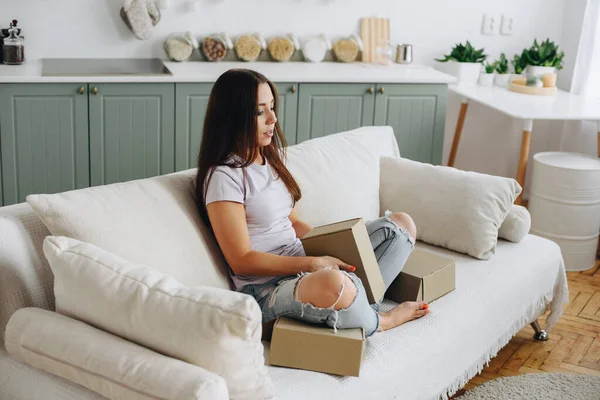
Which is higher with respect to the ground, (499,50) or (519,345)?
(499,50)

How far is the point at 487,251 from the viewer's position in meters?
2.61

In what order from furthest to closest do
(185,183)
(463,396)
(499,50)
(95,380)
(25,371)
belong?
(499,50) → (463,396) → (185,183) → (25,371) → (95,380)

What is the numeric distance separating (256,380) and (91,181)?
2192 millimetres

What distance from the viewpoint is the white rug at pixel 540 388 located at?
8.30 feet

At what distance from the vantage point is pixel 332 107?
3863mm

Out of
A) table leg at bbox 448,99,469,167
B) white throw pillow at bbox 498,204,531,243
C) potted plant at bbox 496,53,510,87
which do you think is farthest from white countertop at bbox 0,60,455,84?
white throw pillow at bbox 498,204,531,243

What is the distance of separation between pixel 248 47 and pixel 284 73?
1.14ft

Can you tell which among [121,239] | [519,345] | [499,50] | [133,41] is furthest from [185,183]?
[499,50]

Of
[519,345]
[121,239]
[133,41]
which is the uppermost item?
[133,41]

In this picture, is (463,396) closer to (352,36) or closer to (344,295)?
(344,295)

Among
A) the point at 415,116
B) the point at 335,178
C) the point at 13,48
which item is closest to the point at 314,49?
the point at 415,116

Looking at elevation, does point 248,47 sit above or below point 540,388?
above

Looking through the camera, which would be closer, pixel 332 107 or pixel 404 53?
pixel 332 107

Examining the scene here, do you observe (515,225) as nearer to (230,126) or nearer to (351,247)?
(351,247)
